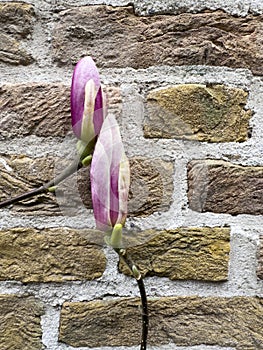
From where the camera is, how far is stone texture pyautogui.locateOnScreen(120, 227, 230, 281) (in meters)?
0.61

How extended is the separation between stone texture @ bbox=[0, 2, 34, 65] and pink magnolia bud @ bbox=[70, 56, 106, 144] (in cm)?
14

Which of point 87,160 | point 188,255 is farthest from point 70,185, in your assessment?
point 188,255

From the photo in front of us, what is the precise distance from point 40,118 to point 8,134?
0.04 m

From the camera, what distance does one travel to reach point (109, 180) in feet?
1.53

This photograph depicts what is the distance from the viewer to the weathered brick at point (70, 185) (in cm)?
52

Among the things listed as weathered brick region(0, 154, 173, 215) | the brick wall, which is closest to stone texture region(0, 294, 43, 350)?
the brick wall

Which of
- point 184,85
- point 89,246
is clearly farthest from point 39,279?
point 184,85

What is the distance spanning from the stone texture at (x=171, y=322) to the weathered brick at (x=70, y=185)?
12 cm

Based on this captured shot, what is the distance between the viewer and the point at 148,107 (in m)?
0.57

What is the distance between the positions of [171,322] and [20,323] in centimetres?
17

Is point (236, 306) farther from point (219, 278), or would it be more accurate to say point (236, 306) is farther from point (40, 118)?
point (40, 118)

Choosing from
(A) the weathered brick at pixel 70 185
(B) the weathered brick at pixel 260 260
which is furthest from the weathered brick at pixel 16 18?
(B) the weathered brick at pixel 260 260

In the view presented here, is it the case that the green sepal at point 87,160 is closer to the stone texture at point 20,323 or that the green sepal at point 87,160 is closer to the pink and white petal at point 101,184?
the pink and white petal at point 101,184

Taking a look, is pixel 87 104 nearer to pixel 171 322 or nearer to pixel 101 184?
pixel 101 184
